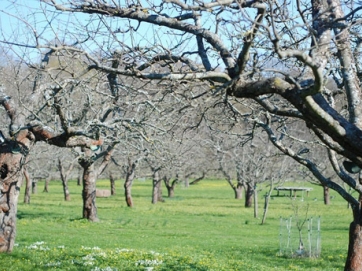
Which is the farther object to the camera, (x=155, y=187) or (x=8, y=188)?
(x=155, y=187)

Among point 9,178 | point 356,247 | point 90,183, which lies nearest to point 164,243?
point 90,183

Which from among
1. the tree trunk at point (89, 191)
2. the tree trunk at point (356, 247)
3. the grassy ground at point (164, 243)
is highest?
the tree trunk at point (89, 191)

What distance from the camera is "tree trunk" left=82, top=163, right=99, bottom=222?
26375 mm

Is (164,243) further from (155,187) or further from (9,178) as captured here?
(155,187)

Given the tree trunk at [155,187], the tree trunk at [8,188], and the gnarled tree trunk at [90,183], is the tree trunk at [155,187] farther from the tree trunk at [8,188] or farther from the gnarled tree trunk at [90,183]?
the tree trunk at [8,188]

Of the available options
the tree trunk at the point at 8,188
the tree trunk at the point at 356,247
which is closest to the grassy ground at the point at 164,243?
the tree trunk at the point at 8,188

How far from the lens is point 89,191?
26.5 m

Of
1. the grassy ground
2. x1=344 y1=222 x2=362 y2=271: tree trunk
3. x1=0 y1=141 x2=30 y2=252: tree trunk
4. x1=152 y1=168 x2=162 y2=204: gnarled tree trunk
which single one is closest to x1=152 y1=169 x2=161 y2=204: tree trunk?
x1=152 y1=168 x2=162 y2=204: gnarled tree trunk

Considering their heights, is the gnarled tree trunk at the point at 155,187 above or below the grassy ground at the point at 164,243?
above

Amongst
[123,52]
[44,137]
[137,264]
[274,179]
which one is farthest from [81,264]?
[274,179]

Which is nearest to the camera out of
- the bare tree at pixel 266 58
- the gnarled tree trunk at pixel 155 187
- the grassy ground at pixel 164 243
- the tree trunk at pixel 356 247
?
the bare tree at pixel 266 58

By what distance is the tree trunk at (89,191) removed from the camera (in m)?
26.4

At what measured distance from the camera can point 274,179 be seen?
33.7 m

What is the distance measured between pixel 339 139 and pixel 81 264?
7.85 m
